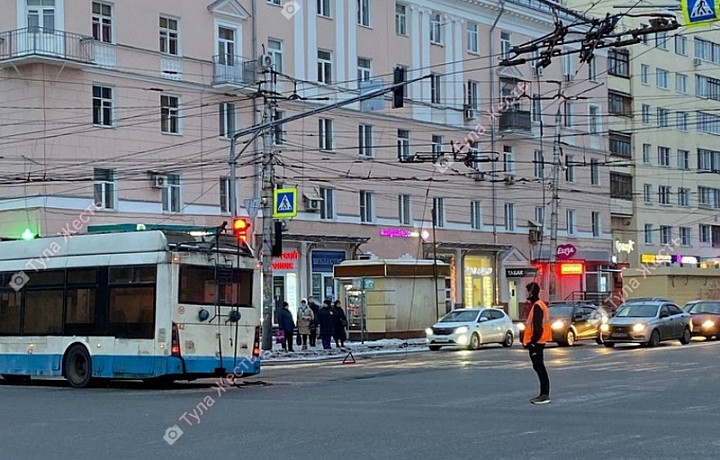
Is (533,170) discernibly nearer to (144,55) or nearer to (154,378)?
(144,55)

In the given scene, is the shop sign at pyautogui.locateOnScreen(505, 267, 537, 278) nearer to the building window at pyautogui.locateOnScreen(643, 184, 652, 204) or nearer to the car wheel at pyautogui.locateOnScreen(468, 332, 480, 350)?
the building window at pyautogui.locateOnScreen(643, 184, 652, 204)

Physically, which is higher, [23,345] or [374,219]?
[374,219]

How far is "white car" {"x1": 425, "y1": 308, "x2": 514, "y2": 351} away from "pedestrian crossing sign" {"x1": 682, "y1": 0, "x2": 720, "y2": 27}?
20683mm

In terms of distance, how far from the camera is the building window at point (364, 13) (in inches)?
2080

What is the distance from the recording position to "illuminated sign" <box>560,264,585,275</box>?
200 ft

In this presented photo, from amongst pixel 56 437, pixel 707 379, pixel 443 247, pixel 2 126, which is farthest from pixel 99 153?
pixel 56 437

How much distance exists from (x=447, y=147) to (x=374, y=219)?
6.44 m

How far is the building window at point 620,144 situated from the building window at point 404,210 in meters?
20.9

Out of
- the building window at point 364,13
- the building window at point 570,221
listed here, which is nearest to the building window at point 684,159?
the building window at point 570,221

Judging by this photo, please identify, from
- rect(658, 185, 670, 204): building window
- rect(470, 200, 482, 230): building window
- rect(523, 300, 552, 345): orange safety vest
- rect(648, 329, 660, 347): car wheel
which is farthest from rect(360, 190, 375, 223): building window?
rect(523, 300, 552, 345): orange safety vest

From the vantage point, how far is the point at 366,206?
53.1 metres

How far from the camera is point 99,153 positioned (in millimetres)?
41375

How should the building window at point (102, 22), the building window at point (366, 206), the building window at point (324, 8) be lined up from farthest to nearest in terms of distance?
the building window at point (366, 206), the building window at point (324, 8), the building window at point (102, 22)

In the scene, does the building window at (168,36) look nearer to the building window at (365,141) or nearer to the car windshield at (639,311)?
the building window at (365,141)
